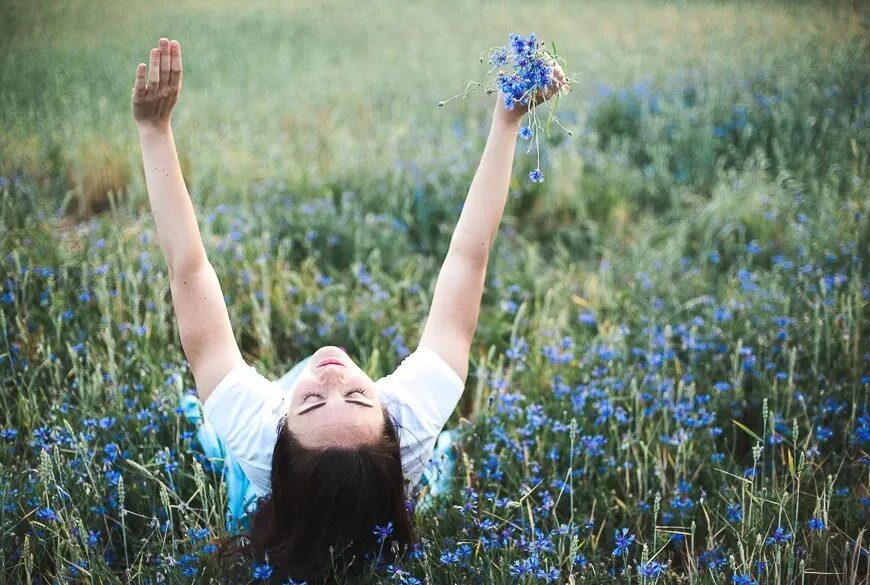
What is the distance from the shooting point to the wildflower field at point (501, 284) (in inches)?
99.6

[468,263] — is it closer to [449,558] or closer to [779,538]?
[449,558]

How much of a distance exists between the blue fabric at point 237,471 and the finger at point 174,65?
99 cm

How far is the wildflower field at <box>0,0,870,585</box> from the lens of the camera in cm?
253

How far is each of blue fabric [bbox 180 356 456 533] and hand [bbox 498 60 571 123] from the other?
41.3 inches

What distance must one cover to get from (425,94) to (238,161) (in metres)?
2.12

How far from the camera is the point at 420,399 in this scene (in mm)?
2480

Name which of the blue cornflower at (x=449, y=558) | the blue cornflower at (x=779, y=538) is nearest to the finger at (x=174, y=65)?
the blue cornflower at (x=449, y=558)

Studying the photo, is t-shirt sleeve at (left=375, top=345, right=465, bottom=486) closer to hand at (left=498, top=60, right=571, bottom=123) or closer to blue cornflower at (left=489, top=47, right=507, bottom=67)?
hand at (left=498, top=60, right=571, bottom=123)

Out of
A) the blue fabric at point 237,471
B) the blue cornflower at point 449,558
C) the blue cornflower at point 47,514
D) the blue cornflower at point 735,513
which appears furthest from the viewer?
the blue fabric at point 237,471

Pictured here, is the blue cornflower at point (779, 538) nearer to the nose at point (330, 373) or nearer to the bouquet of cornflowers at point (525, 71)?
the bouquet of cornflowers at point (525, 71)

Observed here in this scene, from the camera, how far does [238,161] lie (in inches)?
206

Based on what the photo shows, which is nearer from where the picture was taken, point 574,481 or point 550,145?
point 574,481

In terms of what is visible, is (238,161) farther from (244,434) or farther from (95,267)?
(244,434)

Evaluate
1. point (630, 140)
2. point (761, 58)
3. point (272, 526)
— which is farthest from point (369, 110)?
point (272, 526)
